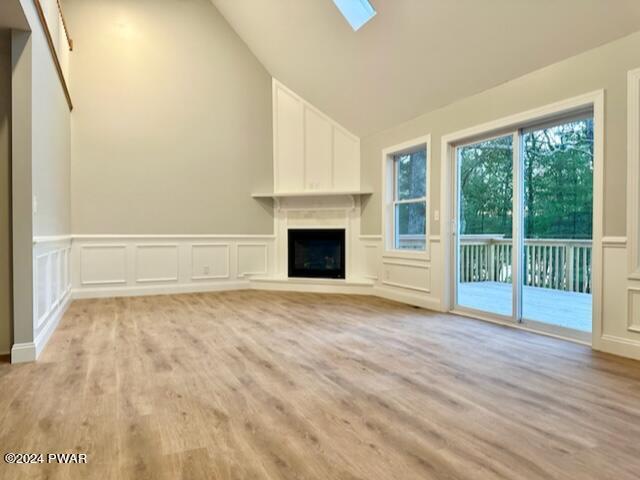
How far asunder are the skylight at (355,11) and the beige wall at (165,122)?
91.8 inches

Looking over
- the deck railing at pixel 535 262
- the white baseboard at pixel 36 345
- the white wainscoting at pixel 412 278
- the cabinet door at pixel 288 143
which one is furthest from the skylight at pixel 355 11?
the white baseboard at pixel 36 345

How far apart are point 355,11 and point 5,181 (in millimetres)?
3794

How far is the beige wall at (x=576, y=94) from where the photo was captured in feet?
10.1

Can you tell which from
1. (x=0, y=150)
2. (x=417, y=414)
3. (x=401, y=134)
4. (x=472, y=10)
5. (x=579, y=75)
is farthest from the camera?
(x=401, y=134)

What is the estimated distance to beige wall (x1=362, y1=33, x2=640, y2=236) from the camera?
3086mm

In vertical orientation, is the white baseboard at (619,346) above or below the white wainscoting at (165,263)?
below

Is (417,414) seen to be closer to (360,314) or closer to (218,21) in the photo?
(360,314)

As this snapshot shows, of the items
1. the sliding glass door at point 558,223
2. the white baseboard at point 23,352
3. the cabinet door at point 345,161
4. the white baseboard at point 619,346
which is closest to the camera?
the white baseboard at point 23,352

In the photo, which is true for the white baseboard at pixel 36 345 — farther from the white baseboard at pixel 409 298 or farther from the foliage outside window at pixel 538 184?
the foliage outside window at pixel 538 184

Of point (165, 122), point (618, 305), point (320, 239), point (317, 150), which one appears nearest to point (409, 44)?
point (317, 150)

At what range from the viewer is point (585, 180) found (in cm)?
350

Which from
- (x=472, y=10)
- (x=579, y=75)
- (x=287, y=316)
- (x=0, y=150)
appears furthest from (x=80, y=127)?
(x=579, y=75)

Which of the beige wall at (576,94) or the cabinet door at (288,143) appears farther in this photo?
the cabinet door at (288,143)

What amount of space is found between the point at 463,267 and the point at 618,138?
2.07m
